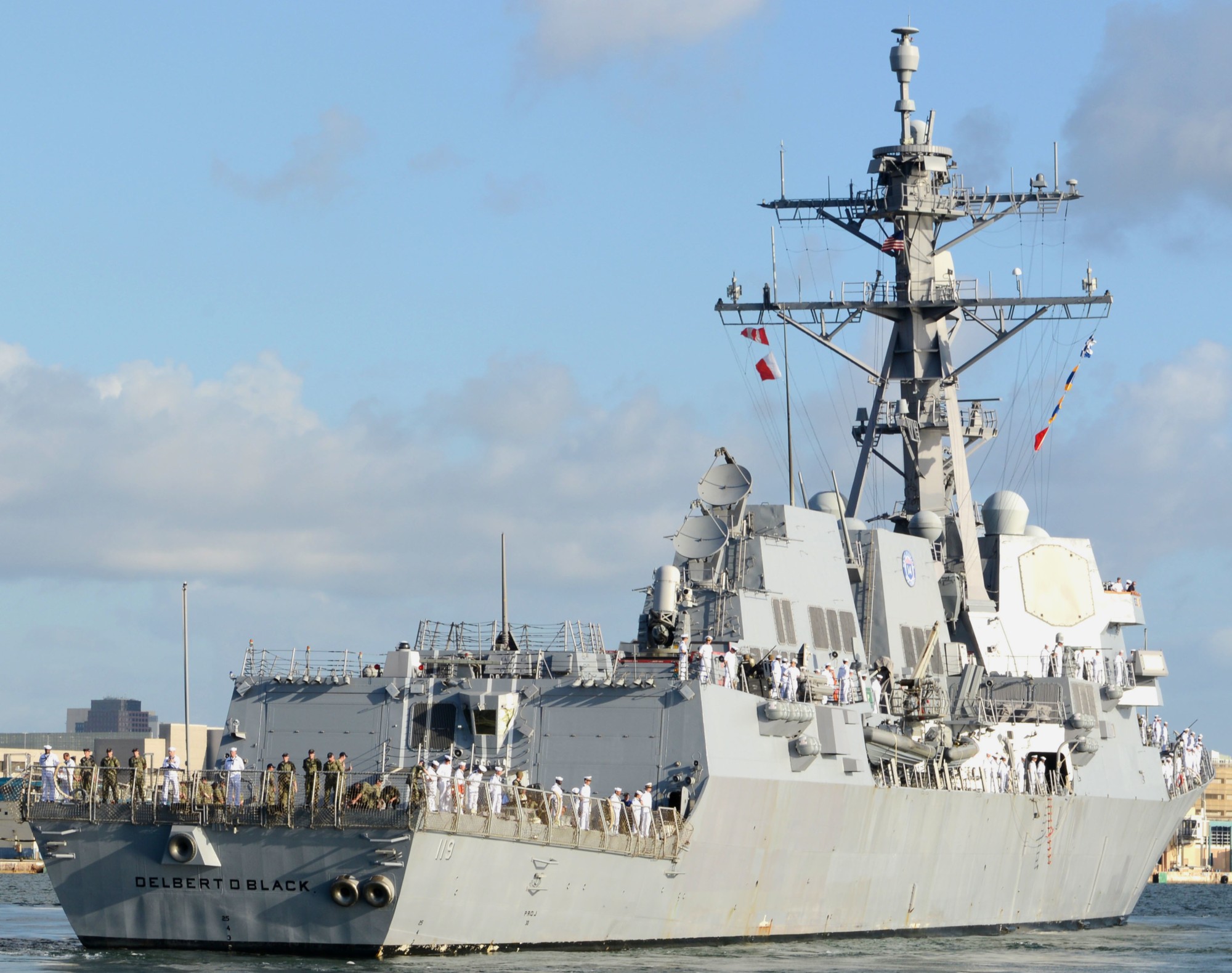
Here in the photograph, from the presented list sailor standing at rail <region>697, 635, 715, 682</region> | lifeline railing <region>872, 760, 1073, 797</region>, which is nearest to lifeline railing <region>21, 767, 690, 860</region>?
sailor standing at rail <region>697, 635, 715, 682</region>

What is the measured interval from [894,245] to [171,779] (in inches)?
747

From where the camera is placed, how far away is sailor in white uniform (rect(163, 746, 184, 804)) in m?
25.7

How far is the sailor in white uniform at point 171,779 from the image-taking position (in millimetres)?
25703

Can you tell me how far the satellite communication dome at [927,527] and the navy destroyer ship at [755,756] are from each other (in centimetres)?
9

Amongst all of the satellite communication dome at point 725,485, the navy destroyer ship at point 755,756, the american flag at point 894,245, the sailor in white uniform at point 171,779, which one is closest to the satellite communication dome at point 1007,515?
the navy destroyer ship at point 755,756

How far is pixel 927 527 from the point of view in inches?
1494

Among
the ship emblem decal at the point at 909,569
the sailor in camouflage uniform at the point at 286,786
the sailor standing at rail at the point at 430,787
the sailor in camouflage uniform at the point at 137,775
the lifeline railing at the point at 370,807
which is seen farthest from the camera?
the ship emblem decal at the point at 909,569

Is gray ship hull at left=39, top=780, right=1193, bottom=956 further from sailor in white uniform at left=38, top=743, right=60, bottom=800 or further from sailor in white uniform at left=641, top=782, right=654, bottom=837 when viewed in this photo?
sailor in white uniform at left=38, top=743, right=60, bottom=800

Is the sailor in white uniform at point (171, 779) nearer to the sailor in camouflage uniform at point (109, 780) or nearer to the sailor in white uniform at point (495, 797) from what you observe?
the sailor in camouflage uniform at point (109, 780)

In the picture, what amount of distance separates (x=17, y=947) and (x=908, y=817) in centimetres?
1321

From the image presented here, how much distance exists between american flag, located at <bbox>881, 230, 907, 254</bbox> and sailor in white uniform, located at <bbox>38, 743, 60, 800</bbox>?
19.1m

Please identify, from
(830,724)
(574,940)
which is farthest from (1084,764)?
(574,940)

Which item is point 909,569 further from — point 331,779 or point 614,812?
point 331,779

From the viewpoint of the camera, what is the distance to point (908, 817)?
3169 centimetres
